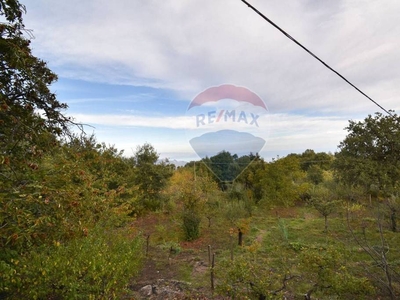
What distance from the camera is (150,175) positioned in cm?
1548

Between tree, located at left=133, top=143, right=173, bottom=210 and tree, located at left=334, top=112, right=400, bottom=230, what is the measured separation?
10301mm

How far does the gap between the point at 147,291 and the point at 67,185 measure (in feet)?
10.3

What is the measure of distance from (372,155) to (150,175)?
12418mm

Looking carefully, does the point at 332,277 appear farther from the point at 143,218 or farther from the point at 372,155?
the point at 143,218

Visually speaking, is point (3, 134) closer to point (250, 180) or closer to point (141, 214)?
point (141, 214)

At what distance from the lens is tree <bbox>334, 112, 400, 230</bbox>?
11148 mm

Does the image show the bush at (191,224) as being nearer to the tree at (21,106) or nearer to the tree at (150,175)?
the tree at (150,175)

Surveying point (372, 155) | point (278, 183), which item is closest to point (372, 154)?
point (372, 155)

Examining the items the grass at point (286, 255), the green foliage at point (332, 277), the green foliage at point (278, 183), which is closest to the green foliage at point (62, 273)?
the grass at point (286, 255)

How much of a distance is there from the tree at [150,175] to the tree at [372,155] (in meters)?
10.3

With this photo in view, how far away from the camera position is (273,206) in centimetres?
1695

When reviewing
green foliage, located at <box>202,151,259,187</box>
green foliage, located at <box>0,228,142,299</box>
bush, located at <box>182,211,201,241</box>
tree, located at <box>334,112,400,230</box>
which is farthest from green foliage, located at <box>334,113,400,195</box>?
green foliage, located at <box>0,228,142,299</box>

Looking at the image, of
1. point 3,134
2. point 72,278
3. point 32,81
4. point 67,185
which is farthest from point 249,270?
point 32,81

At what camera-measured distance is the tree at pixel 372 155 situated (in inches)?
439
